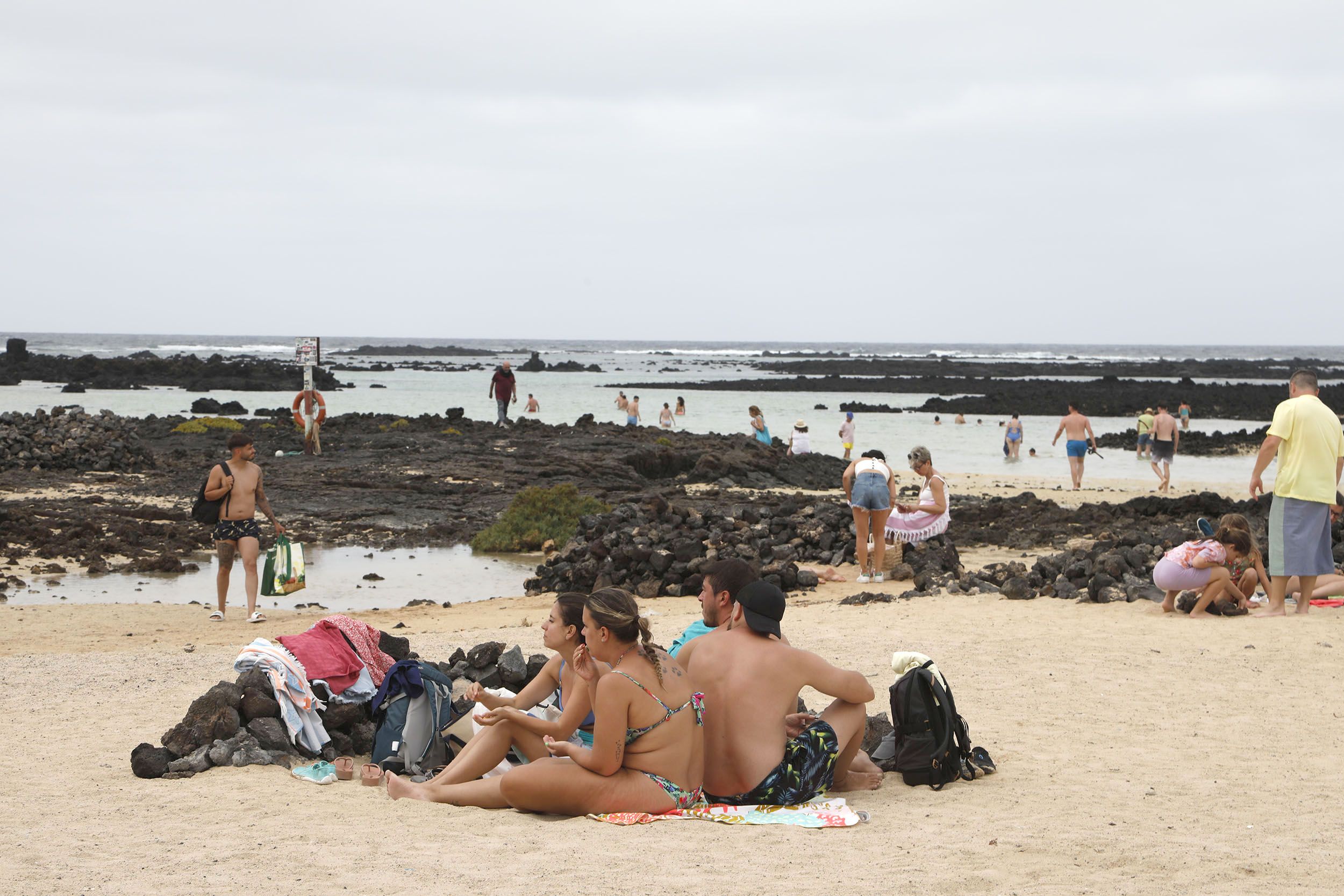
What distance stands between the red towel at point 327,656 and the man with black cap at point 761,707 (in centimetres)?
235

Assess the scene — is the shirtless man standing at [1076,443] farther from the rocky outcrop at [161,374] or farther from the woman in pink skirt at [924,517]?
the rocky outcrop at [161,374]

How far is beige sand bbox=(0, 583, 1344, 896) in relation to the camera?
14.6 ft

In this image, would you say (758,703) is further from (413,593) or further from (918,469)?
(413,593)

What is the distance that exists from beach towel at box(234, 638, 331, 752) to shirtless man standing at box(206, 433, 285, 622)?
4370 millimetres

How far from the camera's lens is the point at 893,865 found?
4660 millimetres

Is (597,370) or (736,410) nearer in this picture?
(736,410)

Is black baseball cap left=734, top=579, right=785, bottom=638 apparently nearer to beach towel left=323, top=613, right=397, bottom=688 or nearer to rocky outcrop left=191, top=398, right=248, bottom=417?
beach towel left=323, top=613, right=397, bottom=688

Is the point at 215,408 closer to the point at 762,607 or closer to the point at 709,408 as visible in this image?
the point at 709,408

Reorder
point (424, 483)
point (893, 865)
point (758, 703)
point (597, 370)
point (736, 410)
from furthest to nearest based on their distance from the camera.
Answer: point (597, 370) < point (736, 410) < point (424, 483) < point (758, 703) < point (893, 865)

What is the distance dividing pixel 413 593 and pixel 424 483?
8893 mm

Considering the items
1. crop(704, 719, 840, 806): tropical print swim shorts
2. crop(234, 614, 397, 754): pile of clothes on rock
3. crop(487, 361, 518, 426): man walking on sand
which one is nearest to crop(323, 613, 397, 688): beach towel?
crop(234, 614, 397, 754): pile of clothes on rock

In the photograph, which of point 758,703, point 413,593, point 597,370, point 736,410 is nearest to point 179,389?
point 736,410

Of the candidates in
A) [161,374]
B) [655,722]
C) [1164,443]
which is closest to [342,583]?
[655,722]

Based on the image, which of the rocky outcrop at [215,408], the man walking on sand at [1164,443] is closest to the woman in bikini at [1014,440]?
the man walking on sand at [1164,443]
